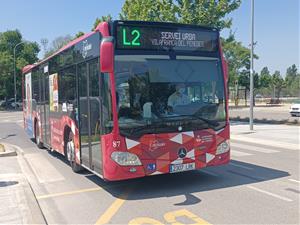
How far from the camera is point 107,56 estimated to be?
6930 millimetres

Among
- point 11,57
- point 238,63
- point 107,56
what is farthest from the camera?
point 11,57

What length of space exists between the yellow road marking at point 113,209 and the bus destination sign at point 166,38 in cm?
274

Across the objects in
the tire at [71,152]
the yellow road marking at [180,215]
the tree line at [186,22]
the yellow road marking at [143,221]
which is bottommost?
the yellow road marking at [143,221]

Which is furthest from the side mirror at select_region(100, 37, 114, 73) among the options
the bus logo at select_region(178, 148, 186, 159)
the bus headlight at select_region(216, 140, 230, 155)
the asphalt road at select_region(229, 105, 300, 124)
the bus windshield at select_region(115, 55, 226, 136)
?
the asphalt road at select_region(229, 105, 300, 124)

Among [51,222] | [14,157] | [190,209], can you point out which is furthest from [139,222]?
[14,157]

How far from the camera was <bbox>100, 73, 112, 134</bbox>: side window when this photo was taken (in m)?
7.13

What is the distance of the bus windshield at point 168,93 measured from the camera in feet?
23.7

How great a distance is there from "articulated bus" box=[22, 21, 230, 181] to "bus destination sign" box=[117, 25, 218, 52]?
0.06ft

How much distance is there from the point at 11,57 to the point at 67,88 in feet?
198

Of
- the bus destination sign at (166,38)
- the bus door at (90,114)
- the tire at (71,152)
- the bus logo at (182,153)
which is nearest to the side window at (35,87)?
the tire at (71,152)

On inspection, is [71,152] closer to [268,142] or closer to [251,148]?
[251,148]

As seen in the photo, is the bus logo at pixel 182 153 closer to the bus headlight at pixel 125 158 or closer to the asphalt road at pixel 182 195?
the asphalt road at pixel 182 195

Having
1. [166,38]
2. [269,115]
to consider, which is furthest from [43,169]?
[269,115]

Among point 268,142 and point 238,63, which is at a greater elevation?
point 238,63
